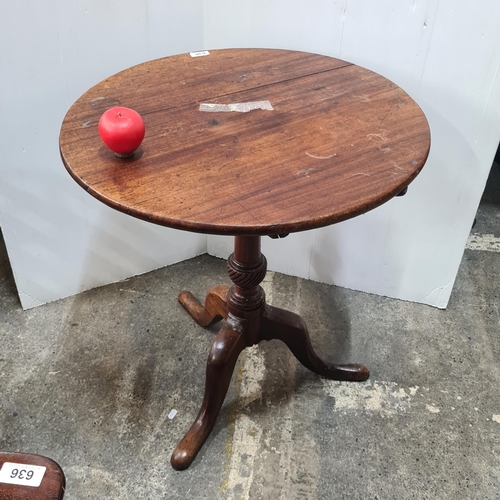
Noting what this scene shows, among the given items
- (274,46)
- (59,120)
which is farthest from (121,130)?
(274,46)

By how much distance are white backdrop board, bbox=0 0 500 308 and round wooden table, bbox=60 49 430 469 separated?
206 millimetres

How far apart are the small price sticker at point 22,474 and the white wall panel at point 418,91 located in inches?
55.1

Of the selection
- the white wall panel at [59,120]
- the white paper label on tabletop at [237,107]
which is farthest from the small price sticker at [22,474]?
the white wall panel at [59,120]

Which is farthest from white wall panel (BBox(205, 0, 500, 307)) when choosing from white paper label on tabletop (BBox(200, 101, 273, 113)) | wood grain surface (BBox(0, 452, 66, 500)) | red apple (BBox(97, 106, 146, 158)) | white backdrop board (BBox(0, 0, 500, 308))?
wood grain surface (BBox(0, 452, 66, 500))

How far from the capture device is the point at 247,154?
3.56 feet

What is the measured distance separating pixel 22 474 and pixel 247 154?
0.70 meters

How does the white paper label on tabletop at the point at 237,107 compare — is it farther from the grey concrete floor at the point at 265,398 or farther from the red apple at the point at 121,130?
the grey concrete floor at the point at 265,398

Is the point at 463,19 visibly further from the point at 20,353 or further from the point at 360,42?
the point at 20,353

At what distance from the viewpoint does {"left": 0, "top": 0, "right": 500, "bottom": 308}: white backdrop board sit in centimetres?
150

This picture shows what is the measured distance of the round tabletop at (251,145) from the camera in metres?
0.95

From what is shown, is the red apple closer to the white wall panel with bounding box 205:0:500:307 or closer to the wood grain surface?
the wood grain surface

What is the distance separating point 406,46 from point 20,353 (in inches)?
60.4

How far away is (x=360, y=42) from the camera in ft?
5.18

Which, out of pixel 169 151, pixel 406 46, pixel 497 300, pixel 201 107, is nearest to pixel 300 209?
pixel 169 151
